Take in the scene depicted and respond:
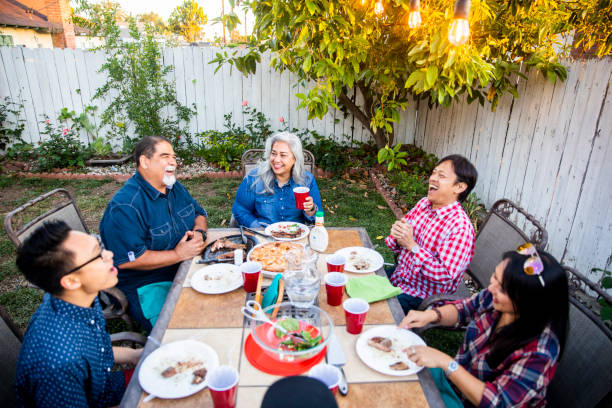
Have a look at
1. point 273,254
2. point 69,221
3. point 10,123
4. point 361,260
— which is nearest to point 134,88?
point 10,123

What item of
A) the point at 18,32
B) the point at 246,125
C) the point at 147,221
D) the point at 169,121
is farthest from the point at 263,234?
the point at 18,32

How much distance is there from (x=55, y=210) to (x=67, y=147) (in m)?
5.67

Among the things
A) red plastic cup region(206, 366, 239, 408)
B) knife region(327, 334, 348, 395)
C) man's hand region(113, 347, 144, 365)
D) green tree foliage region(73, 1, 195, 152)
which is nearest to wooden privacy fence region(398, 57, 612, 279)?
knife region(327, 334, 348, 395)

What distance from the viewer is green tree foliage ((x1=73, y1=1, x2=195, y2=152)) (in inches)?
273

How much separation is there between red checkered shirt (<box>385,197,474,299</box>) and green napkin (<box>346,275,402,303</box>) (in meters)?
0.45

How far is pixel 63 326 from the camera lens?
1.45m

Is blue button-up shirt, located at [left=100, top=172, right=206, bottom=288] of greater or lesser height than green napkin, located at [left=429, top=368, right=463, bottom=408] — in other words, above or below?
above

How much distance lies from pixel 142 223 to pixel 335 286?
1.54 m

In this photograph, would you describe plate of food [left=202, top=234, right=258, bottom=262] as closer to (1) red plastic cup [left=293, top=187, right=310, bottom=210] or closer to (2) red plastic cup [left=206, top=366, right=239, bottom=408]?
(1) red plastic cup [left=293, top=187, right=310, bottom=210]

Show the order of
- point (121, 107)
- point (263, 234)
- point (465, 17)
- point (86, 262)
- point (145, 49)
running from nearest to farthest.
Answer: point (86, 262) < point (465, 17) < point (263, 234) < point (145, 49) < point (121, 107)

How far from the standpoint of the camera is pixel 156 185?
2.64m

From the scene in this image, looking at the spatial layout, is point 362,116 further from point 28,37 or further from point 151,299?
point 28,37

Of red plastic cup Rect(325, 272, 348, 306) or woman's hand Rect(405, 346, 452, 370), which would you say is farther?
red plastic cup Rect(325, 272, 348, 306)

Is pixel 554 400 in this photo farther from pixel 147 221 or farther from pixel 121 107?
pixel 121 107
